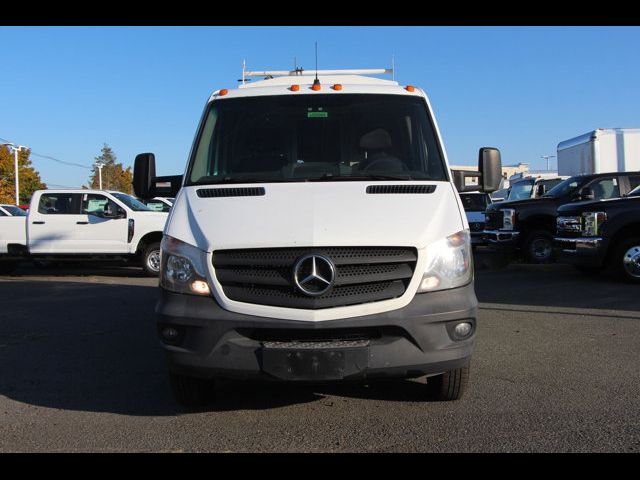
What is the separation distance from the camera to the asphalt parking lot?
3852mm

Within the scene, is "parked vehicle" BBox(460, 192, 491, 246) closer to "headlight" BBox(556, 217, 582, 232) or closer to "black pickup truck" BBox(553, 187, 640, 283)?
"headlight" BBox(556, 217, 582, 232)

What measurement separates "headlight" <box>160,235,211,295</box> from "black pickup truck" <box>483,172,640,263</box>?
1082cm

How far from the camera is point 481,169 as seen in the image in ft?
18.0

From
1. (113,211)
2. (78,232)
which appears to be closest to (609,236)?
(113,211)

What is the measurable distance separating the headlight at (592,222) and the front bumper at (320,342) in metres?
7.72

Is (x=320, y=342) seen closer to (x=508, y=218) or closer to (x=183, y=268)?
(x=183, y=268)

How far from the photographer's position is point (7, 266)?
1436 centimetres

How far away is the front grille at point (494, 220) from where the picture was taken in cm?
1474

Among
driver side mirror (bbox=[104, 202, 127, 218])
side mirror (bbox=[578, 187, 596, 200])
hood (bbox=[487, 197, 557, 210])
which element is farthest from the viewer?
hood (bbox=[487, 197, 557, 210])

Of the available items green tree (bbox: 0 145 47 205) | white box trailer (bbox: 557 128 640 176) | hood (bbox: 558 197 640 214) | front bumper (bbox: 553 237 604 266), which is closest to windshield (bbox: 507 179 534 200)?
white box trailer (bbox: 557 128 640 176)

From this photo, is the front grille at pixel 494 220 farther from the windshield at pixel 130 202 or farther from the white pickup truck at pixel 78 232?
the windshield at pixel 130 202

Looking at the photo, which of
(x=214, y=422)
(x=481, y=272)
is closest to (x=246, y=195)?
(x=214, y=422)
